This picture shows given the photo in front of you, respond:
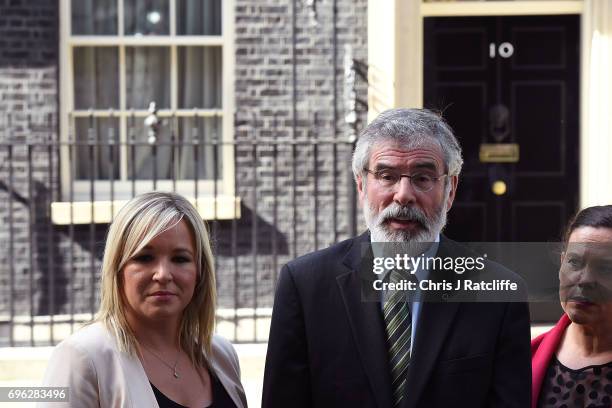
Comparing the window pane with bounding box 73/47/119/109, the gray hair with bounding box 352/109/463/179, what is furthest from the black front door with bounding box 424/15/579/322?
the gray hair with bounding box 352/109/463/179

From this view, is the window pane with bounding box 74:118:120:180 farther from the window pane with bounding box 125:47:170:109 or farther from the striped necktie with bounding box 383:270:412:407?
the striped necktie with bounding box 383:270:412:407

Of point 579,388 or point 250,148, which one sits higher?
point 250,148

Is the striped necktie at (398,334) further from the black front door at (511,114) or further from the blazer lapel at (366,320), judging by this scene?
the black front door at (511,114)

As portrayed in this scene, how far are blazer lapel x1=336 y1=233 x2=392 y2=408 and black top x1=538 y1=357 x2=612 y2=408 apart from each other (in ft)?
1.71

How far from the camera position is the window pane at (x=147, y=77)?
8711mm

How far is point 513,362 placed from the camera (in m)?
2.96

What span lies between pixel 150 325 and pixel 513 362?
3.51 feet

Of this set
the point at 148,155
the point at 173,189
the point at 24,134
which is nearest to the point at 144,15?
the point at 148,155

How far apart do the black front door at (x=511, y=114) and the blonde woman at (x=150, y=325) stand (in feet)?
18.1

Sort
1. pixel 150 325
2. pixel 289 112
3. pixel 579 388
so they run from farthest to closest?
pixel 289 112 < pixel 150 325 < pixel 579 388

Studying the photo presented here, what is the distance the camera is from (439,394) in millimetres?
2918

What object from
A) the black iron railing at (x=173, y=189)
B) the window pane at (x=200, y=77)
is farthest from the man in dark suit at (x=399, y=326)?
the window pane at (x=200, y=77)

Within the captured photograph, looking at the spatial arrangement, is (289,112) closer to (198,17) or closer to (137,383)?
(198,17)

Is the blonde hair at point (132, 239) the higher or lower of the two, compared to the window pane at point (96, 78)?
lower
